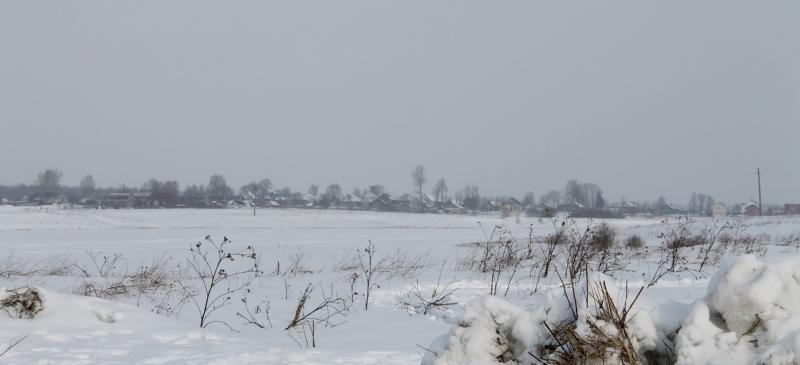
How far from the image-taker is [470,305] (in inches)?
94.0

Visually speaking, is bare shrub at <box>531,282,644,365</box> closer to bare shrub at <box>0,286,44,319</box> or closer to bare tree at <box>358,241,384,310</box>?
bare shrub at <box>0,286,44,319</box>

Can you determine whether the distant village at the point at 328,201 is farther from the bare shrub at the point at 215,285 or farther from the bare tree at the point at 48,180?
the bare shrub at the point at 215,285

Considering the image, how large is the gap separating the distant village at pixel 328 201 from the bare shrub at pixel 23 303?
6980cm

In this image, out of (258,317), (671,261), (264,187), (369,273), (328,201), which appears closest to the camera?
(258,317)

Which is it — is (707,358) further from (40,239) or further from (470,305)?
(40,239)

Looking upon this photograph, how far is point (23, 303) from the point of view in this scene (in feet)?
19.3

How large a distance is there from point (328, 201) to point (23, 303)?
111 m

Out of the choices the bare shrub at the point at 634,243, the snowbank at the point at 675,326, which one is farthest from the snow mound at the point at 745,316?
the bare shrub at the point at 634,243

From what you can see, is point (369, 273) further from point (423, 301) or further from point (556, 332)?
point (556, 332)

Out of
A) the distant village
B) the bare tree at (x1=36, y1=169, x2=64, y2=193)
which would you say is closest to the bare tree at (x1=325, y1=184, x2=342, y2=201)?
the distant village

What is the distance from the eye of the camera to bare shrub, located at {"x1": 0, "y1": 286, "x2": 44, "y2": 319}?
5.83 metres

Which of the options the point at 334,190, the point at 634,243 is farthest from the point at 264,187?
the point at 634,243

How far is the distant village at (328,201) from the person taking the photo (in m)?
96.1

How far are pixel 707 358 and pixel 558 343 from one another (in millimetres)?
509
